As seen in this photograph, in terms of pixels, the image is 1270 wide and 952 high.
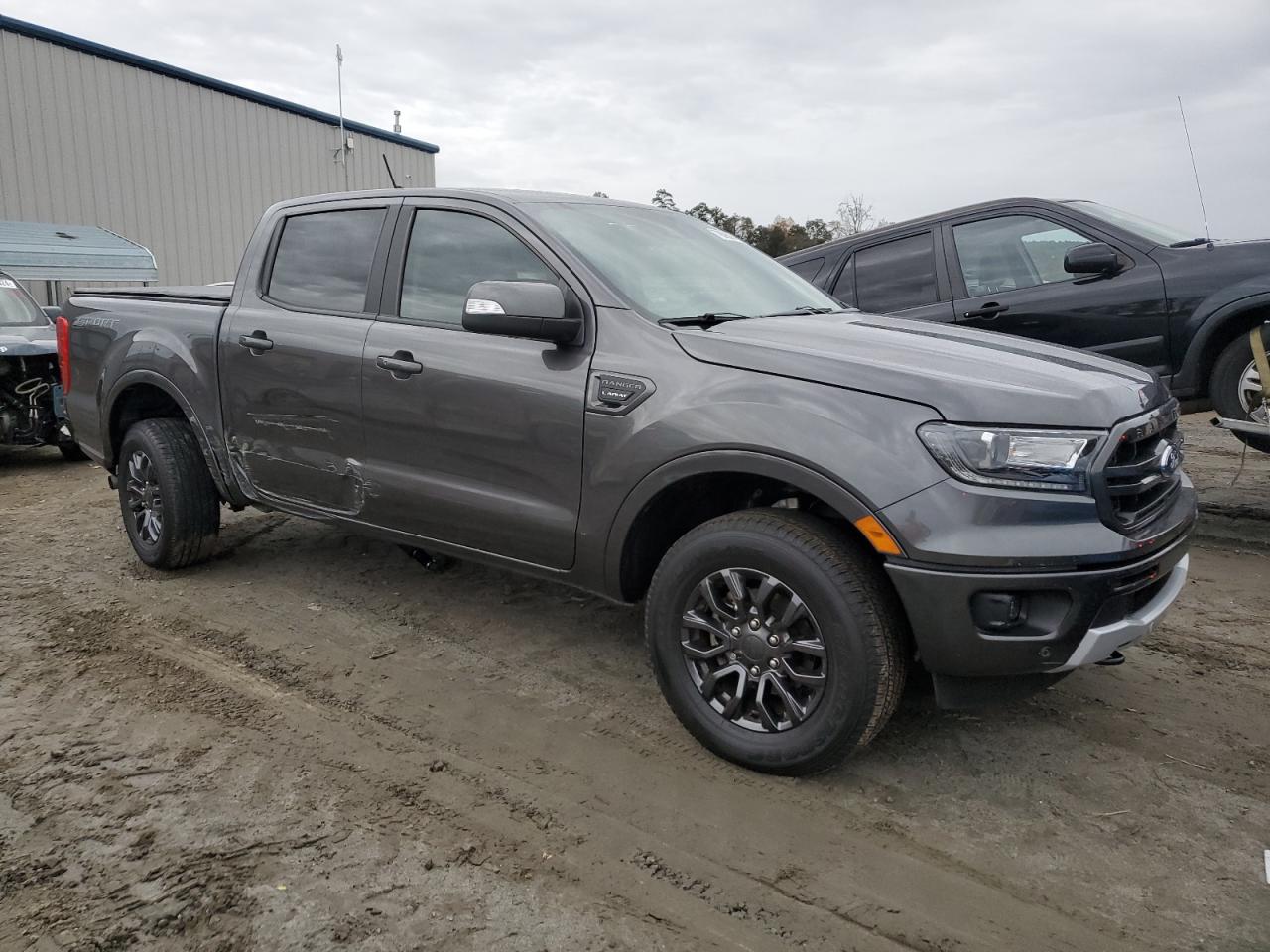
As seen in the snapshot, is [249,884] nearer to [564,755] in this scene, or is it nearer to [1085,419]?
[564,755]

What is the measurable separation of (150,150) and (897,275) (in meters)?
16.4

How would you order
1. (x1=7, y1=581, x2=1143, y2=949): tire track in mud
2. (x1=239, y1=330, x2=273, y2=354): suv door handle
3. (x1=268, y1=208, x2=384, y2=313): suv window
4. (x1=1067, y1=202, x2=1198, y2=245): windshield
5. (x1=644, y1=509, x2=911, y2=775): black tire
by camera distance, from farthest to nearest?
(x1=1067, y1=202, x2=1198, y2=245): windshield < (x1=239, y1=330, x2=273, y2=354): suv door handle < (x1=268, y1=208, x2=384, y2=313): suv window < (x1=644, y1=509, x2=911, y2=775): black tire < (x1=7, y1=581, x2=1143, y2=949): tire track in mud

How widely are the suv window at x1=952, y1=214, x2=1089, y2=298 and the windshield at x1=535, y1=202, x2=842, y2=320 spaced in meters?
2.24

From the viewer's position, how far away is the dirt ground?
7.38 feet

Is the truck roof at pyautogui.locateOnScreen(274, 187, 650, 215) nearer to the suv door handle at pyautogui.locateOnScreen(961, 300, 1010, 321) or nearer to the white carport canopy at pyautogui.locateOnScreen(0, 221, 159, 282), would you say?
the suv door handle at pyautogui.locateOnScreen(961, 300, 1010, 321)

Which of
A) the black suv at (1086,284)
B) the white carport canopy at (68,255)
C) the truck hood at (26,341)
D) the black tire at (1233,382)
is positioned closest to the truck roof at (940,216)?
the black suv at (1086,284)

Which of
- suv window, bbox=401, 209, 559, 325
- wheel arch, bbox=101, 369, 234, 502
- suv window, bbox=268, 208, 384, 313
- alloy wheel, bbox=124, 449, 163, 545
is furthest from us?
alloy wheel, bbox=124, 449, 163, 545

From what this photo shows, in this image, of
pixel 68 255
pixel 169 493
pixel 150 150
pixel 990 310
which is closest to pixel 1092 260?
pixel 990 310

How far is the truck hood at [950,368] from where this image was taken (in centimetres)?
256

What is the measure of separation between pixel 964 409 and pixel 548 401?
4.47ft

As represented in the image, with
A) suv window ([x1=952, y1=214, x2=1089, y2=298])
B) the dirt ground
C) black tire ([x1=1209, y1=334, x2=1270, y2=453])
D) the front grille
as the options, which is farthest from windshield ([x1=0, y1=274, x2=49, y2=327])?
black tire ([x1=1209, y1=334, x2=1270, y2=453])

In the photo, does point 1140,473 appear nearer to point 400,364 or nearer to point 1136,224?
point 400,364

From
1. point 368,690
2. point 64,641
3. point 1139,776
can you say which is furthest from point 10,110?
point 1139,776

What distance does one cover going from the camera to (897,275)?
6238 millimetres
